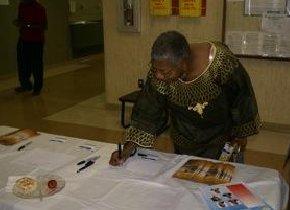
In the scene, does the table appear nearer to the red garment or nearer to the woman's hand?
the woman's hand

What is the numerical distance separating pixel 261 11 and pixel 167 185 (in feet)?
8.91

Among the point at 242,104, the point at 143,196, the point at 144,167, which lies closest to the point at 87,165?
the point at 144,167

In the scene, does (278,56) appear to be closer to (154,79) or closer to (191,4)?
(191,4)

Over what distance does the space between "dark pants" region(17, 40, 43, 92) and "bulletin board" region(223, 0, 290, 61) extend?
2830 mm

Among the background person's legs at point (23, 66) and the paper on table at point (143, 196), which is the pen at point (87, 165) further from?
the background person's legs at point (23, 66)

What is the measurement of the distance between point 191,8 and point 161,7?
1.09 ft

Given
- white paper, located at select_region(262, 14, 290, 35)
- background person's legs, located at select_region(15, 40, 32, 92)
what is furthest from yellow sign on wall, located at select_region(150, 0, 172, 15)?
background person's legs, located at select_region(15, 40, 32, 92)

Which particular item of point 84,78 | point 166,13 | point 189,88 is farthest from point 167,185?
point 84,78

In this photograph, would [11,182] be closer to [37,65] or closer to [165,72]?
[165,72]

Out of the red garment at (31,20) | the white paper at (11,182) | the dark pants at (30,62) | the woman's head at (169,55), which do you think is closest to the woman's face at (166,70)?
the woman's head at (169,55)

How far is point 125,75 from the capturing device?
4574 mm

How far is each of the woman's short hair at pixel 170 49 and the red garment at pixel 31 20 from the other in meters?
4.16

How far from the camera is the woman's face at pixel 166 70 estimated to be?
1480 millimetres

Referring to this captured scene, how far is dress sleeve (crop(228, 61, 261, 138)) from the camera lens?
177 cm
